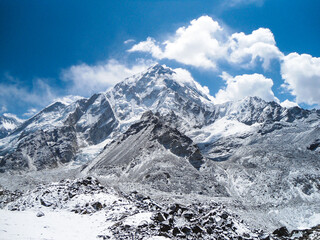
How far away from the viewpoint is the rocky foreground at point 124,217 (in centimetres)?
1594

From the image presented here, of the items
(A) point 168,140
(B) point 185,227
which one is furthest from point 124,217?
(A) point 168,140

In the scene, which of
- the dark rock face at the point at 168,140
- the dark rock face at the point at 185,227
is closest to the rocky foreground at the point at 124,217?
the dark rock face at the point at 185,227

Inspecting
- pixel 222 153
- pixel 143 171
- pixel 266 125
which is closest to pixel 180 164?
pixel 143 171

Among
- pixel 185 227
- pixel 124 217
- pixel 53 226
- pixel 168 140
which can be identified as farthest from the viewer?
pixel 168 140

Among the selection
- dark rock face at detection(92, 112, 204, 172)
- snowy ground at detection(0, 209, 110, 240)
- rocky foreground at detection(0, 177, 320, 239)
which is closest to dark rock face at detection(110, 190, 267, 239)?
rocky foreground at detection(0, 177, 320, 239)

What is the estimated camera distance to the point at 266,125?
17988 cm

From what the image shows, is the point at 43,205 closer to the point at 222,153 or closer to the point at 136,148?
the point at 136,148

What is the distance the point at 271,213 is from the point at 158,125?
8000cm

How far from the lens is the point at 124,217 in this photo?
60.2 feet

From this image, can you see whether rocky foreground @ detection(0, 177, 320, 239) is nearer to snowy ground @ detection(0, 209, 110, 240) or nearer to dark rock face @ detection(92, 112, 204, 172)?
snowy ground @ detection(0, 209, 110, 240)

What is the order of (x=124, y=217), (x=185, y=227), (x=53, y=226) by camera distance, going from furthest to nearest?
(x=124, y=217), (x=53, y=226), (x=185, y=227)

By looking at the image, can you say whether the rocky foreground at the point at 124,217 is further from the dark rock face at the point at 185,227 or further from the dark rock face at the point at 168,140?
the dark rock face at the point at 168,140

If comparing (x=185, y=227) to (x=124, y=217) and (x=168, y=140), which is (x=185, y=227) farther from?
(x=168, y=140)

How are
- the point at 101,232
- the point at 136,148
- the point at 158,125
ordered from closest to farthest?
the point at 101,232 → the point at 136,148 → the point at 158,125
